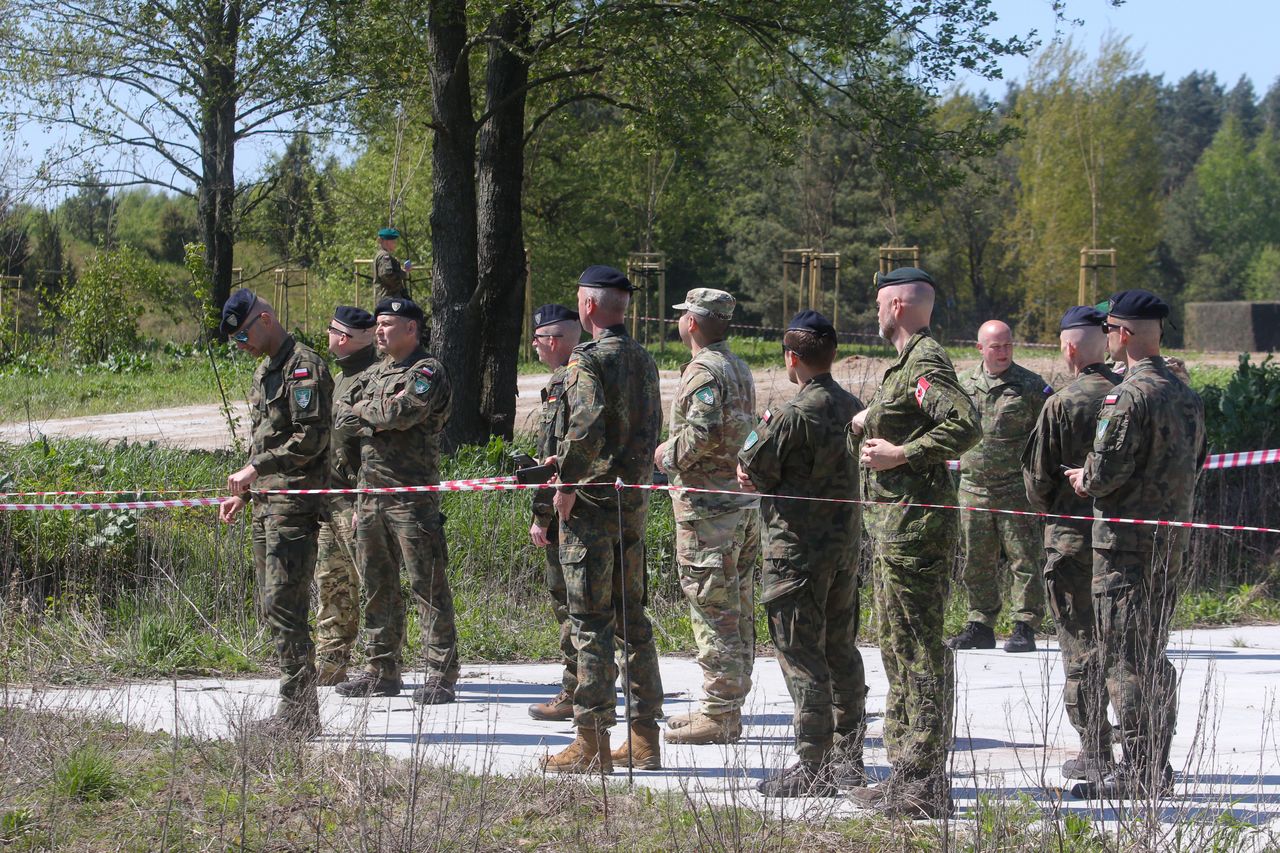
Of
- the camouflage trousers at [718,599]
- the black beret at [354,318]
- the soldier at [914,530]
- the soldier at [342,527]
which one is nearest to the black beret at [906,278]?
the soldier at [914,530]

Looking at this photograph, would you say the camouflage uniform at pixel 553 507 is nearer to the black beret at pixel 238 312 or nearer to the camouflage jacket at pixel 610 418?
the camouflage jacket at pixel 610 418

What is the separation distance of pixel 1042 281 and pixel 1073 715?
42.3 meters

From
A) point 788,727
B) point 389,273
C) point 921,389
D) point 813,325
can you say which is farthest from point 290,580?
point 389,273

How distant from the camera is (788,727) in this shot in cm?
667

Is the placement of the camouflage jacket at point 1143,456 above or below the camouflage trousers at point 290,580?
above

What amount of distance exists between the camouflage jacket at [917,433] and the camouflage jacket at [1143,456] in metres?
0.79

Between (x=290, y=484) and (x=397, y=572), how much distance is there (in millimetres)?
1111

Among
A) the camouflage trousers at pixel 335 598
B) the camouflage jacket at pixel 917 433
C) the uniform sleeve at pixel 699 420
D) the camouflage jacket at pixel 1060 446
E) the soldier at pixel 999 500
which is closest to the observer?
the camouflage jacket at pixel 917 433

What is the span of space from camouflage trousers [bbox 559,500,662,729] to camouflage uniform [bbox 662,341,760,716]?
657mm

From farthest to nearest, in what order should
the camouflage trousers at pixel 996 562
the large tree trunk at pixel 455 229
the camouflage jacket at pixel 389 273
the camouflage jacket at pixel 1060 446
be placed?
the large tree trunk at pixel 455 229
the camouflage jacket at pixel 389 273
the camouflage trousers at pixel 996 562
the camouflage jacket at pixel 1060 446

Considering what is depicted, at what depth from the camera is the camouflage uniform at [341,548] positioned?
7680mm

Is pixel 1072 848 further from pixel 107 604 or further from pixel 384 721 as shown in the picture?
pixel 107 604

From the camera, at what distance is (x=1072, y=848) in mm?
4508

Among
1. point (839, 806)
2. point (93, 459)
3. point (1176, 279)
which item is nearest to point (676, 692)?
point (839, 806)
